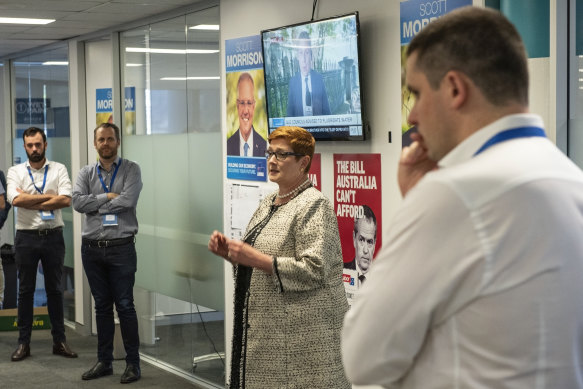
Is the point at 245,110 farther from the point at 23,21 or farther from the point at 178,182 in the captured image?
the point at 23,21

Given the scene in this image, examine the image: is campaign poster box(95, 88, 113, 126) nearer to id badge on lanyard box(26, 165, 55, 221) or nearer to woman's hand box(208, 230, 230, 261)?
id badge on lanyard box(26, 165, 55, 221)

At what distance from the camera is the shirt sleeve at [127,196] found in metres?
5.94

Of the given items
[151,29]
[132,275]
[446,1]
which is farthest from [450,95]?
[151,29]

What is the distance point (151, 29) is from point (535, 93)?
4.08 m

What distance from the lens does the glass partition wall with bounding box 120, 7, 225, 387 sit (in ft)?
19.9

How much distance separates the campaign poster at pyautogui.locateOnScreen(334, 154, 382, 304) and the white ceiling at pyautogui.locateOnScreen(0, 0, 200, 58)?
2206 millimetres

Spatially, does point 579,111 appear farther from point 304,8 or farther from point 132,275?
point 132,275

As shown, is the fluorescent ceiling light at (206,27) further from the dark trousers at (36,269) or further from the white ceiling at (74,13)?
the dark trousers at (36,269)

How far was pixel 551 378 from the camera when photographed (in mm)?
1143

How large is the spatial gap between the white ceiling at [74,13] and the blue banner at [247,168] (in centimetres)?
129

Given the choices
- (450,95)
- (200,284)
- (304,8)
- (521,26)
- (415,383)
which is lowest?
(200,284)

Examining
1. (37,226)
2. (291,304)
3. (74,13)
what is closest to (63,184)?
(37,226)

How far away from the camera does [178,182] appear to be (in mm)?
6523

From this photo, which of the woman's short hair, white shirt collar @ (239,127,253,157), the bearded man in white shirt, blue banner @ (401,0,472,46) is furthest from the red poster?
the bearded man in white shirt
